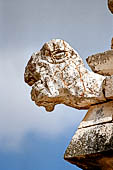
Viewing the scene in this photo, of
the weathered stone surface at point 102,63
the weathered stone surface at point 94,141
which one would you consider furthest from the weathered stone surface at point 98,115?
the weathered stone surface at point 102,63

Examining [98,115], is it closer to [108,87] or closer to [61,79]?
[108,87]

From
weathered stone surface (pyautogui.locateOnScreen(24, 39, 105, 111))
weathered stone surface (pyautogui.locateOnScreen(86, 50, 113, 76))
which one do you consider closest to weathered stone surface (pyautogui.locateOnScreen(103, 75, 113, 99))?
weathered stone surface (pyautogui.locateOnScreen(24, 39, 105, 111))

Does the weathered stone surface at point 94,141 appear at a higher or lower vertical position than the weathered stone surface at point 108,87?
lower

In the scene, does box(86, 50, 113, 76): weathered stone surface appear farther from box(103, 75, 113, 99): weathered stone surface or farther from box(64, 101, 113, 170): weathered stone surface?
box(64, 101, 113, 170): weathered stone surface

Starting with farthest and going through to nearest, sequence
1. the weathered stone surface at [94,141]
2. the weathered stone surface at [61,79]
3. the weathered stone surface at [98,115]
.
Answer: the weathered stone surface at [61,79]
the weathered stone surface at [98,115]
the weathered stone surface at [94,141]

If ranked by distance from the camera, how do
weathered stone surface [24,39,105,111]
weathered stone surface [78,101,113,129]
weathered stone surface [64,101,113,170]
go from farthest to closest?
weathered stone surface [24,39,105,111], weathered stone surface [78,101,113,129], weathered stone surface [64,101,113,170]

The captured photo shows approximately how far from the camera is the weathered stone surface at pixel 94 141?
12.2 feet

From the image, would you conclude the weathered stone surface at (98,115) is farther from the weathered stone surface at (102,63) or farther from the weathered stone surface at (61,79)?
the weathered stone surface at (102,63)

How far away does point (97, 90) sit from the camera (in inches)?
162

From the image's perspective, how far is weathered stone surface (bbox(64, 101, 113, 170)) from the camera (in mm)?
3711

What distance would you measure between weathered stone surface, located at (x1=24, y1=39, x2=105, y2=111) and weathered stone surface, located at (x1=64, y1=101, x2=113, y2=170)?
15 cm

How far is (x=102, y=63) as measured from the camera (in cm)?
423

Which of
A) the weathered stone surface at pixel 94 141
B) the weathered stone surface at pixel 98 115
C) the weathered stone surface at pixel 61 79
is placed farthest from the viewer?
the weathered stone surface at pixel 61 79

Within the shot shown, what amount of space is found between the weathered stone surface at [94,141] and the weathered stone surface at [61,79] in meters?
0.15
